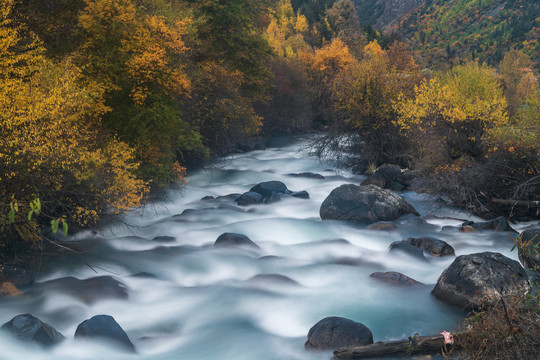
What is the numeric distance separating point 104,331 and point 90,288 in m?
2.78

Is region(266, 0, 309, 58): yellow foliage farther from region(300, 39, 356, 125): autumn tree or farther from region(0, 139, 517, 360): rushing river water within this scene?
region(0, 139, 517, 360): rushing river water

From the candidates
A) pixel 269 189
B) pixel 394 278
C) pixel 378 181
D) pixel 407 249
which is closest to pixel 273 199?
pixel 269 189

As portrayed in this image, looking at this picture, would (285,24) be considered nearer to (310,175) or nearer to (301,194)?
(310,175)

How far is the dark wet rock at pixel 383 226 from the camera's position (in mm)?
16406

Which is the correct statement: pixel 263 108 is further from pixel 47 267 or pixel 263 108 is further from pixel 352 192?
pixel 47 267

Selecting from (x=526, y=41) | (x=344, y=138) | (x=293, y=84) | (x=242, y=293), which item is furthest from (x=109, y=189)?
(x=526, y=41)

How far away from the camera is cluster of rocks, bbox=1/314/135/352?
28.8 ft

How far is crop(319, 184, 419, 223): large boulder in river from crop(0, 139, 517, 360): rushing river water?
508 mm

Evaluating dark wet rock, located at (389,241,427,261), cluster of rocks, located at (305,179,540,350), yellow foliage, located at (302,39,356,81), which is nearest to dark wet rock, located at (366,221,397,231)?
cluster of rocks, located at (305,179,540,350)

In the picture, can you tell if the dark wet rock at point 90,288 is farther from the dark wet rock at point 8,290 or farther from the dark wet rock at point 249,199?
the dark wet rock at point 249,199

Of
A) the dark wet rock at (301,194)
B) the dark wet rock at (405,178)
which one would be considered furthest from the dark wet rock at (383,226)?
the dark wet rock at (405,178)

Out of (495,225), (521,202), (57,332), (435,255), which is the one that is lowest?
(495,225)

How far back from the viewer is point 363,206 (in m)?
17.7

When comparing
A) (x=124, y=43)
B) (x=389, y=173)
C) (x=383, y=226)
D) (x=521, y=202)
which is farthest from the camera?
(x=389, y=173)
